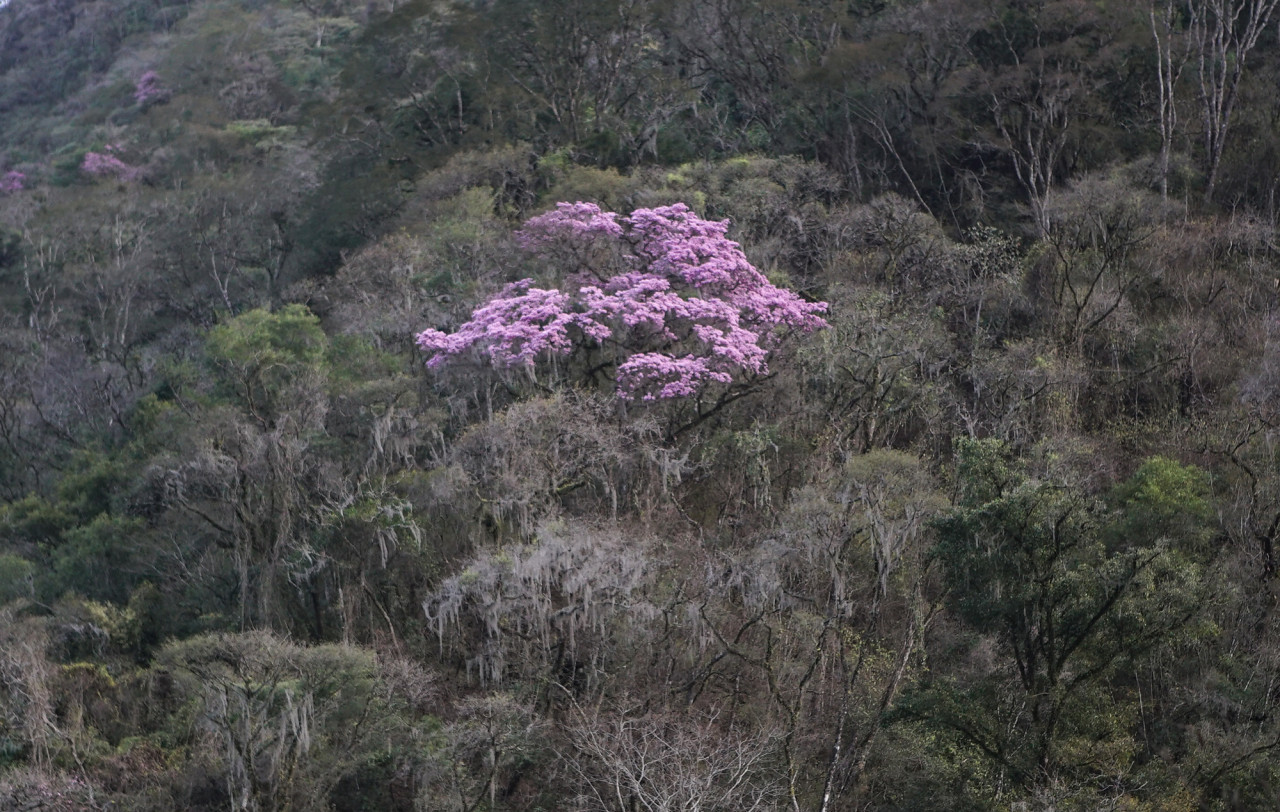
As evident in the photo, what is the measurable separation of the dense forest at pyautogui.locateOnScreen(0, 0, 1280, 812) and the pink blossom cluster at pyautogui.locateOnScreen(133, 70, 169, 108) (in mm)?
23938

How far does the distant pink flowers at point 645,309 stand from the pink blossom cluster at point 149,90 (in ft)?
131

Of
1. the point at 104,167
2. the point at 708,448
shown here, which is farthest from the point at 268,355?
the point at 104,167

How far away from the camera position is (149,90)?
65188mm

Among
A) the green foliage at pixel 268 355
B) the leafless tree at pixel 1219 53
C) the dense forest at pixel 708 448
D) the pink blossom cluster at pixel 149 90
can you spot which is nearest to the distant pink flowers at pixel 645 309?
the dense forest at pixel 708 448

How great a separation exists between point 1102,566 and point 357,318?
698 inches

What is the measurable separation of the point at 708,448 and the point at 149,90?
152 feet

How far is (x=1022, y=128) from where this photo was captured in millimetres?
35594

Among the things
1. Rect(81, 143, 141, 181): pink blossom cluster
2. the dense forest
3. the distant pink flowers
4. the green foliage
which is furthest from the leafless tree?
Rect(81, 143, 141, 181): pink blossom cluster

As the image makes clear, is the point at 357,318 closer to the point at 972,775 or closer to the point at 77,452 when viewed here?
the point at 77,452

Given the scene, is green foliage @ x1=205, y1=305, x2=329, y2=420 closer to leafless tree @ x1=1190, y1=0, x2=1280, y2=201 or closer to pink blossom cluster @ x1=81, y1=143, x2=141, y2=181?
leafless tree @ x1=1190, y1=0, x2=1280, y2=201

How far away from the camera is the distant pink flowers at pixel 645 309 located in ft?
89.5

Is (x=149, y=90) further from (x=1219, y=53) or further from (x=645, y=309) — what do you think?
(x=1219, y=53)

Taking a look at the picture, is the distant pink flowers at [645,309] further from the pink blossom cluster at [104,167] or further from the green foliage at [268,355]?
the pink blossom cluster at [104,167]

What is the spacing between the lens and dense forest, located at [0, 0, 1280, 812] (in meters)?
21.0
